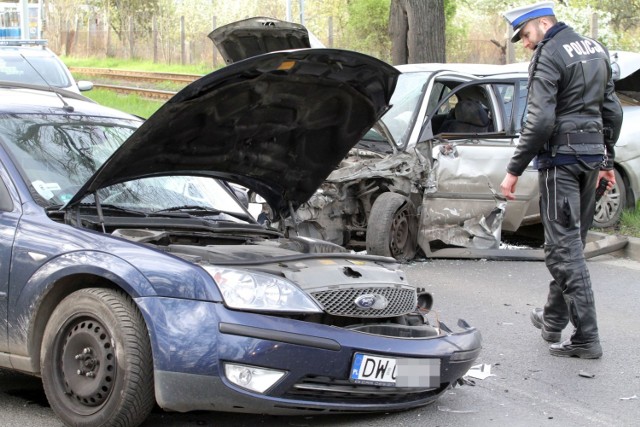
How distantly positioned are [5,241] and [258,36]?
285 cm

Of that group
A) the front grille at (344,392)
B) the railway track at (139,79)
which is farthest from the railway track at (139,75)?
the front grille at (344,392)

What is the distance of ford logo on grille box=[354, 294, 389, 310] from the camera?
449cm

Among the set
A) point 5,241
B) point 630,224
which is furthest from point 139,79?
point 5,241

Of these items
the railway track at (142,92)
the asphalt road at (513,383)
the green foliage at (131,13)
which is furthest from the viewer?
the green foliage at (131,13)

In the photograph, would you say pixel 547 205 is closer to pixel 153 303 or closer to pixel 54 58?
pixel 153 303

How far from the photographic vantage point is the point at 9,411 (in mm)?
4855

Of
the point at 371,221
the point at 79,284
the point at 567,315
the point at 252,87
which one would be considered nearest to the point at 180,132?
the point at 252,87

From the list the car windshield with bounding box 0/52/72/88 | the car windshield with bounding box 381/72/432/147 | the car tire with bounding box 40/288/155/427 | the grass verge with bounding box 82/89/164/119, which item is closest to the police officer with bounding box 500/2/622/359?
the car tire with bounding box 40/288/155/427

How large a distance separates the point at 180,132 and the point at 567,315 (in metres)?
2.81

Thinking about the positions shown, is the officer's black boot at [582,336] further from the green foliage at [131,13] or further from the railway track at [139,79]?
the green foliage at [131,13]

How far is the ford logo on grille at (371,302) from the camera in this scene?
4492 mm

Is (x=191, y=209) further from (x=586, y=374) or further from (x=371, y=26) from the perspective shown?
(x=371, y=26)

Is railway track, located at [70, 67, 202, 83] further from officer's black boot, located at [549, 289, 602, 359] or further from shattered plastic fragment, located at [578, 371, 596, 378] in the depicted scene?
shattered plastic fragment, located at [578, 371, 596, 378]

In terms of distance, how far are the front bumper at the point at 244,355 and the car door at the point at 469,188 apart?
4.85 meters
